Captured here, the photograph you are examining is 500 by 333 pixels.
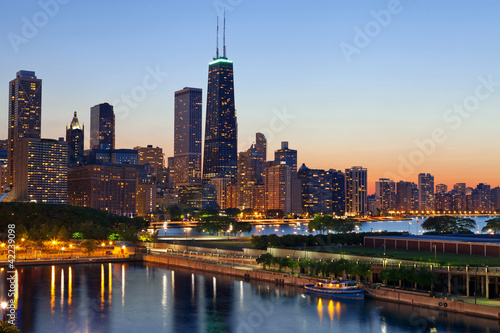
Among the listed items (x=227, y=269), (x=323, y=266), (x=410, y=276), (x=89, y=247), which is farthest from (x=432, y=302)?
(x=89, y=247)

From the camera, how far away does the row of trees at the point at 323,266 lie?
254 feet

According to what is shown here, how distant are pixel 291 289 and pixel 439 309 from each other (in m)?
21.8

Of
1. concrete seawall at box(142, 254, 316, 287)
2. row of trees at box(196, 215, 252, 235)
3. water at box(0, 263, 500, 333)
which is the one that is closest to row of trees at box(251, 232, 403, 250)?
concrete seawall at box(142, 254, 316, 287)

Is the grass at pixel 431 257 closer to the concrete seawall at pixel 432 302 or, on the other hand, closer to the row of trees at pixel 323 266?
the row of trees at pixel 323 266

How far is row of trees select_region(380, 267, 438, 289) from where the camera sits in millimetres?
69562

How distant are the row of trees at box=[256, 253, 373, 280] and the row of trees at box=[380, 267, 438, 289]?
3.75 metres

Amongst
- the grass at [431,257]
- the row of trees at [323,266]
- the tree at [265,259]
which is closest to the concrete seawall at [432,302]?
the row of trees at [323,266]

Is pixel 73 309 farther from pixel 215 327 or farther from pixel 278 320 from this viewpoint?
pixel 278 320

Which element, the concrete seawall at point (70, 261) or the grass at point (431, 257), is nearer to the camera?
the grass at point (431, 257)

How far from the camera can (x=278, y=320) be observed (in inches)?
2566

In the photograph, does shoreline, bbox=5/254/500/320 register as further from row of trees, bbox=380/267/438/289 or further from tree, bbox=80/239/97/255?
tree, bbox=80/239/97/255

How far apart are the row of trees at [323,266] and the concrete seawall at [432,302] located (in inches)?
133

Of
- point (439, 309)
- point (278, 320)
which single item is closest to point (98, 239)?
point (278, 320)

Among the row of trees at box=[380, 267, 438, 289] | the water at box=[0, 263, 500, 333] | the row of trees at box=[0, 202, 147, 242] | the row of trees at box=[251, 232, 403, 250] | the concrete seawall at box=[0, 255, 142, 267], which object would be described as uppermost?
the row of trees at box=[0, 202, 147, 242]
